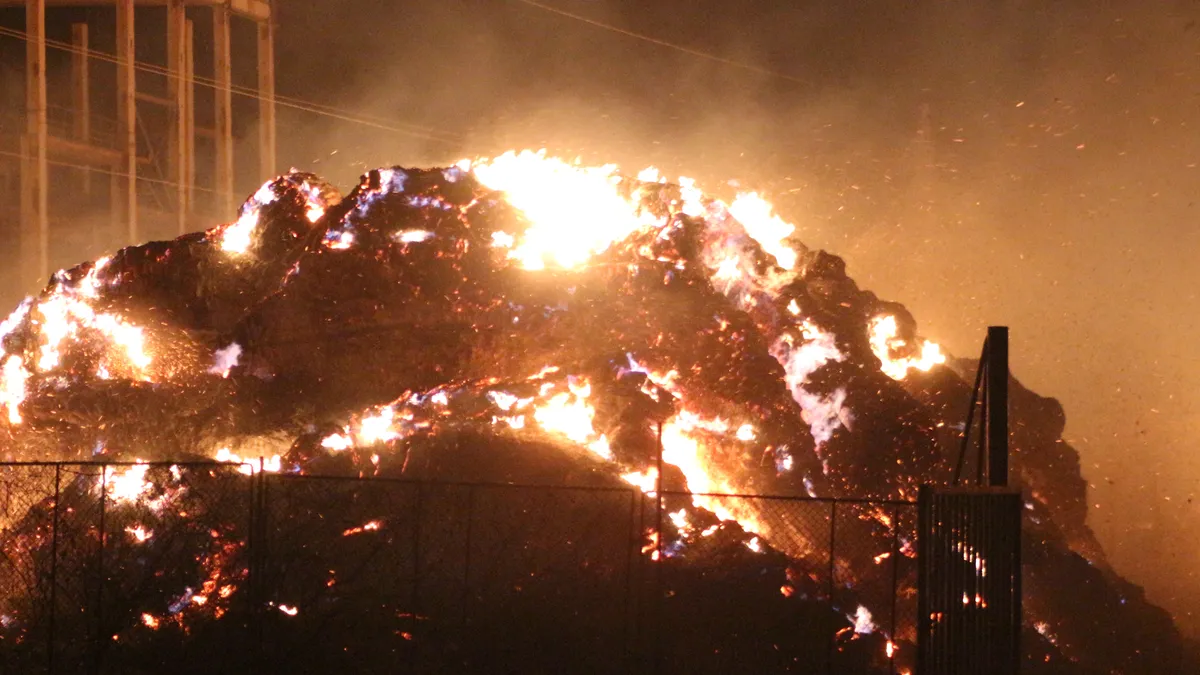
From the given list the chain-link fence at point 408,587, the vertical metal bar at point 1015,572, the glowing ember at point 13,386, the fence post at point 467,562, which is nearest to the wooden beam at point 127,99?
the glowing ember at point 13,386

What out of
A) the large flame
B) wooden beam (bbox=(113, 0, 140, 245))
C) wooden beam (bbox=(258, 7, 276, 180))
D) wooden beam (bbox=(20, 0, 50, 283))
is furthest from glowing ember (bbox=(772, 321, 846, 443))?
wooden beam (bbox=(20, 0, 50, 283))

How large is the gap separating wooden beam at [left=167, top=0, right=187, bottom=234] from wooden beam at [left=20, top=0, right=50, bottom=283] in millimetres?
2505

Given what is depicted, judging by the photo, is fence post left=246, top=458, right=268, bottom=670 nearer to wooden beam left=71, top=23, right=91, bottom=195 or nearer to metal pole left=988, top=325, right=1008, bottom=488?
metal pole left=988, top=325, right=1008, bottom=488

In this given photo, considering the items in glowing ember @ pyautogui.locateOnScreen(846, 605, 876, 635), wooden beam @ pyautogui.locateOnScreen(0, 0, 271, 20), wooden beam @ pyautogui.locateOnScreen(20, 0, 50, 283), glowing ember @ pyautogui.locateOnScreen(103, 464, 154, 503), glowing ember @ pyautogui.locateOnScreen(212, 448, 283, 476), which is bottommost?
glowing ember @ pyautogui.locateOnScreen(846, 605, 876, 635)

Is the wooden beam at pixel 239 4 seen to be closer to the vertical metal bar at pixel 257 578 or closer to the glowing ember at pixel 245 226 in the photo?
the glowing ember at pixel 245 226

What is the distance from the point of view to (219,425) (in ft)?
50.5

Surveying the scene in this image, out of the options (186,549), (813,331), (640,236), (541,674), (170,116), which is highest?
(170,116)

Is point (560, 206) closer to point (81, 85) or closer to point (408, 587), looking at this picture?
point (408, 587)

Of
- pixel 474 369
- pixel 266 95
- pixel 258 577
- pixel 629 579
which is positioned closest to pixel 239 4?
pixel 266 95

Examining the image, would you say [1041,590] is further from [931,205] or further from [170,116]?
[170,116]

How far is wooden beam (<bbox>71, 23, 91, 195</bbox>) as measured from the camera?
87.6 feet

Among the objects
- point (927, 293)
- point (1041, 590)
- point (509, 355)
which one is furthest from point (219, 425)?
point (927, 293)

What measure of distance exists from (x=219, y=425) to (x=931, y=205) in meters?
16.0

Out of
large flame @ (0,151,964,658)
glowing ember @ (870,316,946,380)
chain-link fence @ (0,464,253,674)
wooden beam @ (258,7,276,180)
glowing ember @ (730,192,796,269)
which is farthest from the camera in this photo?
wooden beam @ (258,7,276,180)
